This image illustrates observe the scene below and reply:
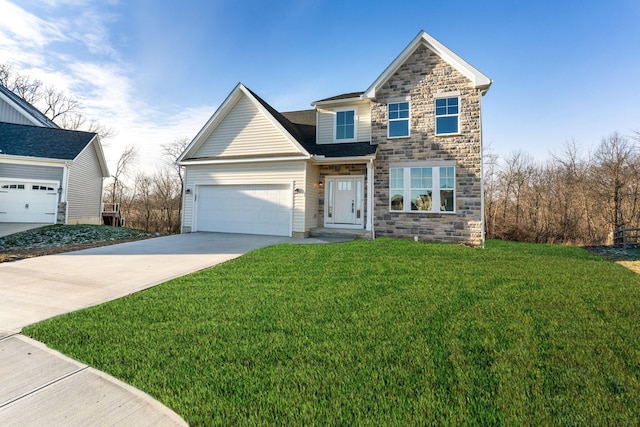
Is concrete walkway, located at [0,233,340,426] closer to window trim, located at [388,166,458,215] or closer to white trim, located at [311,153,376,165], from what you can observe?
white trim, located at [311,153,376,165]

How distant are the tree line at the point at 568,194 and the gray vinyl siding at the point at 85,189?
25.6m

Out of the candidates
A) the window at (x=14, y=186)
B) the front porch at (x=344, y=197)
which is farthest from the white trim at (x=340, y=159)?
the window at (x=14, y=186)

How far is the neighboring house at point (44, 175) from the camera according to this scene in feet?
46.0

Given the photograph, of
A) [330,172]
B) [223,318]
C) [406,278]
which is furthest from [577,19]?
[223,318]

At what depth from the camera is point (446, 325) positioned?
326 cm

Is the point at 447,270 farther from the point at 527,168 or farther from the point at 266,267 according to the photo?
the point at 527,168

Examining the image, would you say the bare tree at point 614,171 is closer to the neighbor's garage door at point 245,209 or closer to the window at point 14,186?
the neighbor's garage door at point 245,209

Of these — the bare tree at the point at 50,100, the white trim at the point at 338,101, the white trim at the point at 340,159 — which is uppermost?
the bare tree at the point at 50,100

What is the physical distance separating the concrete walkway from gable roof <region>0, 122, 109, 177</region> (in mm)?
10078

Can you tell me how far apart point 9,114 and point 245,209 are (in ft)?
63.5

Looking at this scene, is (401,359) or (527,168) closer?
(401,359)

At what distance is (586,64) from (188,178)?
17692mm

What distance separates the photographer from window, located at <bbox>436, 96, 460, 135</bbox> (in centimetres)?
1098

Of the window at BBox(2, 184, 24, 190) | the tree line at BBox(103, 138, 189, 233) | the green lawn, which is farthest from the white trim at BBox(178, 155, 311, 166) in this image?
the tree line at BBox(103, 138, 189, 233)
